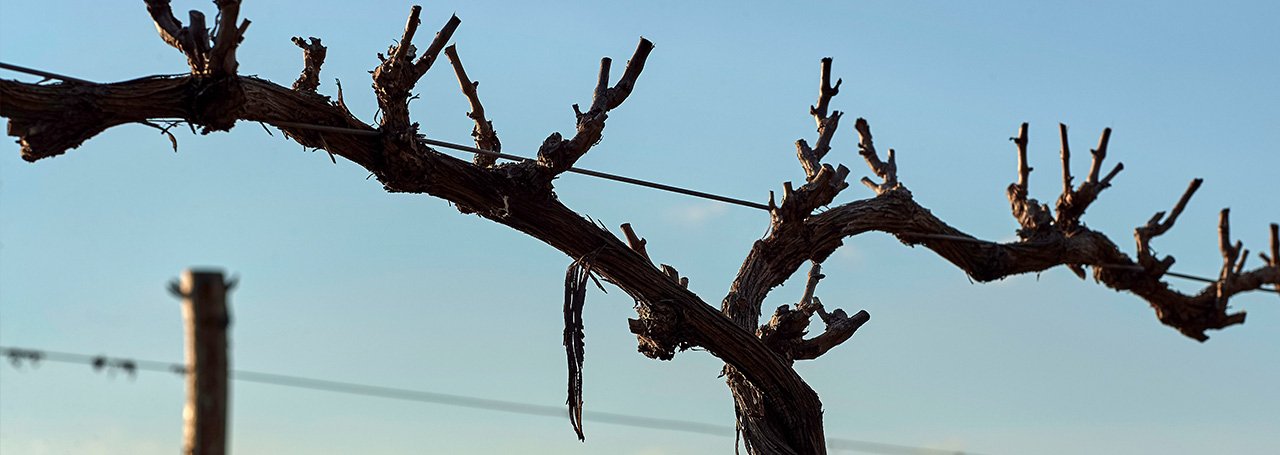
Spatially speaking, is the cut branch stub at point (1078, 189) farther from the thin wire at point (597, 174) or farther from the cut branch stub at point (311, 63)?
the cut branch stub at point (311, 63)

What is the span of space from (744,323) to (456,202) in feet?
6.16

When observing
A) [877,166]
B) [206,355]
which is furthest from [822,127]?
[206,355]

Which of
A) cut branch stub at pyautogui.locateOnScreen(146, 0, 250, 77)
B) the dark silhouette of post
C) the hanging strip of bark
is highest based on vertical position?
cut branch stub at pyautogui.locateOnScreen(146, 0, 250, 77)

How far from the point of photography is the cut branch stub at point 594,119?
5.98 m

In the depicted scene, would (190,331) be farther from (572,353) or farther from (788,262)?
(788,262)

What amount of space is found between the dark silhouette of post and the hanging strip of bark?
129 inches

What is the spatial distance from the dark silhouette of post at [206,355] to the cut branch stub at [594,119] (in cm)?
300

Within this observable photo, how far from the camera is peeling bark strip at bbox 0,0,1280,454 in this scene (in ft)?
16.3

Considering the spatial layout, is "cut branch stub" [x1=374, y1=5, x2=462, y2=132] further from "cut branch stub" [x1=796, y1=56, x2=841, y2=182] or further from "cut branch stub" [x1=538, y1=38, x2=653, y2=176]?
"cut branch stub" [x1=796, y1=56, x2=841, y2=182]

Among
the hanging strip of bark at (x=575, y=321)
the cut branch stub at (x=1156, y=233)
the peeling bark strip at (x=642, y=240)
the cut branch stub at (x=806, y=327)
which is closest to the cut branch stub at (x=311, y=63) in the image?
the peeling bark strip at (x=642, y=240)

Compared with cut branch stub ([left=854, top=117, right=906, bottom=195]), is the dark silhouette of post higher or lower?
lower

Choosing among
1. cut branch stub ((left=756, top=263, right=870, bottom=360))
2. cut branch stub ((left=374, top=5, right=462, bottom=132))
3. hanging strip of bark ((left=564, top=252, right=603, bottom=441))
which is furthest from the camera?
cut branch stub ((left=756, top=263, right=870, bottom=360))

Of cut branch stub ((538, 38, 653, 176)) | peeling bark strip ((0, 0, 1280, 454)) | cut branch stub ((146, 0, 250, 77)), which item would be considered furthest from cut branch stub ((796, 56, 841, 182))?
cut branch stub ((146, 0, 250, 77))

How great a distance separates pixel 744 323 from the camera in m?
7.23
